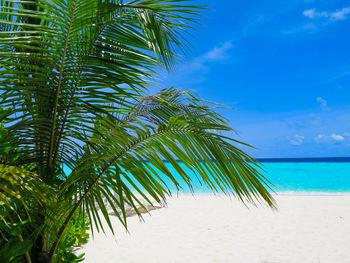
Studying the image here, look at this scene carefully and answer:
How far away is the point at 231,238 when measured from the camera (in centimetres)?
495

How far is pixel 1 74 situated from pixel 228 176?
1608 mm

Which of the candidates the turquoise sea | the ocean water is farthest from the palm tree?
the turquoise sea

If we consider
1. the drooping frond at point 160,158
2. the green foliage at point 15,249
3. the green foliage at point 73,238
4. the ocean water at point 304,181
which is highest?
the ocean water at point 304,181

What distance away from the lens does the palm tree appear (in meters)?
1.87

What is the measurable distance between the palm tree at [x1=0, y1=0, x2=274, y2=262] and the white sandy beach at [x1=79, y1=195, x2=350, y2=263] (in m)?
1.95

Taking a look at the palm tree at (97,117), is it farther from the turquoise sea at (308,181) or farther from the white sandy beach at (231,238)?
the turquoise sea at (308,181)

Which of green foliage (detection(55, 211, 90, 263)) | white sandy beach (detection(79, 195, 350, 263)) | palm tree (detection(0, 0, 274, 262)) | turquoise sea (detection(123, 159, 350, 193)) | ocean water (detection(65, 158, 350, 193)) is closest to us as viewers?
palm tree (detection(0, 0, 274, 262))

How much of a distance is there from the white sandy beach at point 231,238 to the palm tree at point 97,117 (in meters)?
1.95

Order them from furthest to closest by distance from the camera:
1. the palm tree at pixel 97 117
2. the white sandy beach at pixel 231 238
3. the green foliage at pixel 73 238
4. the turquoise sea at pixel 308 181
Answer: the turquoise sea at pixel 308 181, the white sandy beach at pixel 231 238, the green foliage at pixel 73 238, the palm tree at pixel 97 117

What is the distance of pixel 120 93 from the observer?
7.20 feet

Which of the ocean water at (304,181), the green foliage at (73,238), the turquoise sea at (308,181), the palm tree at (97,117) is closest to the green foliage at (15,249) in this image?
the palm tree at (97,117)

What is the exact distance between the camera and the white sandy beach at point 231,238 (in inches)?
160

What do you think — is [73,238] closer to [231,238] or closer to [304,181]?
[231,238]

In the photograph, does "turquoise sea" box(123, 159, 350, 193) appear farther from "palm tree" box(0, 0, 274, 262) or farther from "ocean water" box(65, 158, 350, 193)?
"palm tree" box(0, 0, 274, 262)
